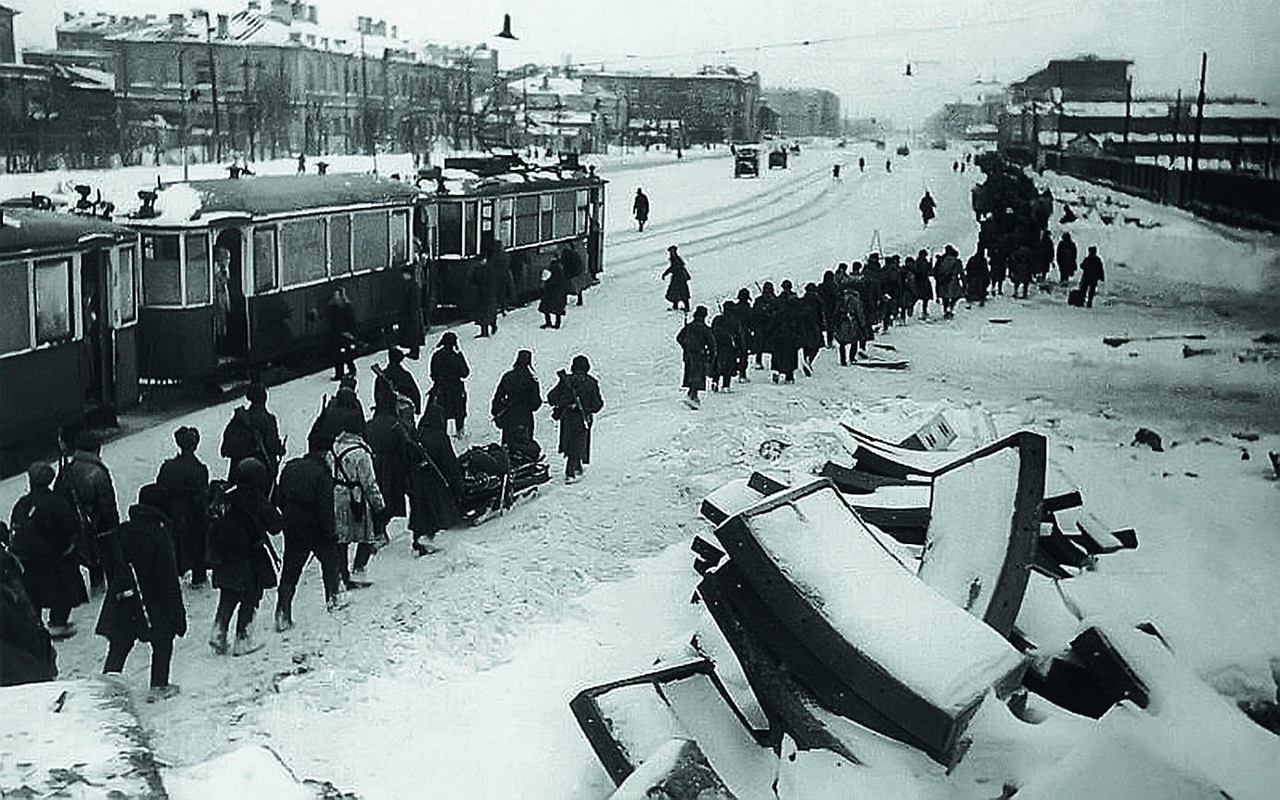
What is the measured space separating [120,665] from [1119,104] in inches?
223

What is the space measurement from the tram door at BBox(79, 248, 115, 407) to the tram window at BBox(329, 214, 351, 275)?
4.12 m

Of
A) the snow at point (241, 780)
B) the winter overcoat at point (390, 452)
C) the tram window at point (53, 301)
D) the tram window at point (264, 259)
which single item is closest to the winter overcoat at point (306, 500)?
the winter overcoat at point (390, 452)

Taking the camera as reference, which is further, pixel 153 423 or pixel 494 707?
pixel 153 423

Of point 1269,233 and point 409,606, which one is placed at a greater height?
point 1269,233

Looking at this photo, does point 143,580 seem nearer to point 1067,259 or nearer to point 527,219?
point 1067,259

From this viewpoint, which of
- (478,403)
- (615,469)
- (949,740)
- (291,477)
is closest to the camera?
(949,740)

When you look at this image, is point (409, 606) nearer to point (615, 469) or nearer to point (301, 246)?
point (615, 469)

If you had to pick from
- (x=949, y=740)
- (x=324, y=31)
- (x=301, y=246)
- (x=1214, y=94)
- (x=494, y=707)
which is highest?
(x=324, y=31)

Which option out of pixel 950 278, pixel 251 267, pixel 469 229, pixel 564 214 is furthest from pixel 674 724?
pixel 564 214

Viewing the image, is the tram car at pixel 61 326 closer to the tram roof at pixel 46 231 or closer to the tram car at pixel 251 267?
the tram roof at pixel 46 231

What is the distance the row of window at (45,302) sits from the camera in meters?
9.41

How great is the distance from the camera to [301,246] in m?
13.9

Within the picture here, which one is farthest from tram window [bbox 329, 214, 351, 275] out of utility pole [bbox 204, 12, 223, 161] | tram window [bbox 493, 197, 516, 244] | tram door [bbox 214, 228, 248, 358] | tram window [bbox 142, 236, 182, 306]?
utility pole [bbox 204, 12, 223, 161]

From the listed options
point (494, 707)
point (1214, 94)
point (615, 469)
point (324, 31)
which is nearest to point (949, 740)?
point (494, 707)
